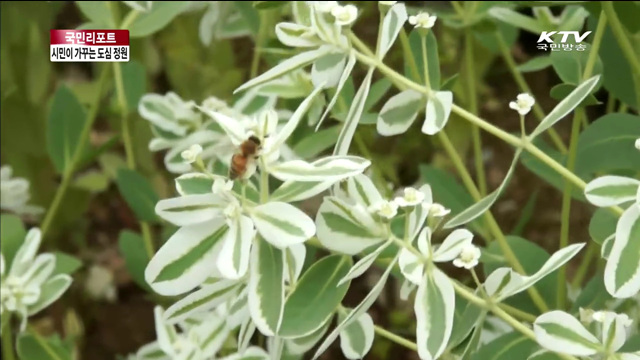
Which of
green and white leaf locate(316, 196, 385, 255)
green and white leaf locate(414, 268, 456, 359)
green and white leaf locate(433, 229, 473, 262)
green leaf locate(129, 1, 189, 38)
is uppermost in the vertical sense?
green leaf locate(129, 1, 189, 38)

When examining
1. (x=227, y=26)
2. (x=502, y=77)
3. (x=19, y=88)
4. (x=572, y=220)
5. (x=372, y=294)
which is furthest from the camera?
→ (x=502, y=77)

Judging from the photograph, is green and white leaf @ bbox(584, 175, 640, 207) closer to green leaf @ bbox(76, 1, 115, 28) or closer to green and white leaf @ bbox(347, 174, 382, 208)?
green and white leaf @ bbox(347, 174, 382, 208)

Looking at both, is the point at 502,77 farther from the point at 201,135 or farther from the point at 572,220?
the point at 201,135

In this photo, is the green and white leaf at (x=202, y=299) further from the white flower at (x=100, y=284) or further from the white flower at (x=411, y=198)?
the white flower at (x=100, y=284)

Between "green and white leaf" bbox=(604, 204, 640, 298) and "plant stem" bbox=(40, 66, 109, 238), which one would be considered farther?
"plant stem" bbox=(40, 66, 109, 238)

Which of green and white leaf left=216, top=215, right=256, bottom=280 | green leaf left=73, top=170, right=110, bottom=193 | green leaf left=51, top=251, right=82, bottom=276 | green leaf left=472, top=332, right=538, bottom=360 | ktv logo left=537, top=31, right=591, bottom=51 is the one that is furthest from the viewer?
green leaf left=73, top=170, right=110, bottom=193

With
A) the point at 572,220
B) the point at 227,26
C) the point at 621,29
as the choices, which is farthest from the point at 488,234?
the point at 572,220

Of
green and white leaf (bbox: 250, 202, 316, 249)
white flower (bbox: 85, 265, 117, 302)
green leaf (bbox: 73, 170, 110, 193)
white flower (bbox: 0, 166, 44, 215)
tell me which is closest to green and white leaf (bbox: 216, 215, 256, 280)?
green and white leaf (bbox: 250, 202, 316, 249)
